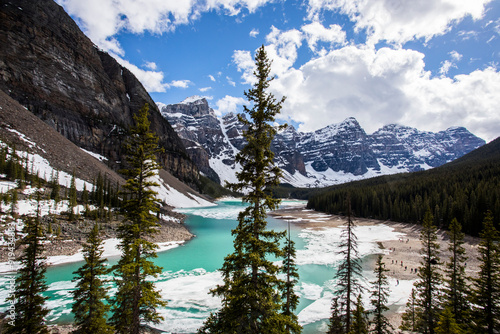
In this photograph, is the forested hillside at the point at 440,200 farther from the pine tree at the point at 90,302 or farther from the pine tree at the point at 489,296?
the pine tree at the point at 90,302

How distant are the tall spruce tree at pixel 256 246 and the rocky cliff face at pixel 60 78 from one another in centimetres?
10863

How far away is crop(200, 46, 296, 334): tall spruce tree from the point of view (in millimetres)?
8375

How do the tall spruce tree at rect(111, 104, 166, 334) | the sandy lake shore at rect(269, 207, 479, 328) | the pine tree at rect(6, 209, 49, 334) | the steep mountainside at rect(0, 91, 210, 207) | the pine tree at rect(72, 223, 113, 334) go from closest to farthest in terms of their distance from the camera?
1. the pine tree at rect(6, 209, 49, 334)
2. the pine tree at rect(72, 223, 113, 334)
3. the tall spruce tree at rect(111, 104, 166, 334)
4. the sandy lake shore at rect(269, 207, 479, 328)
5. the steep mountainside at rect(0, 91, 210, 207)

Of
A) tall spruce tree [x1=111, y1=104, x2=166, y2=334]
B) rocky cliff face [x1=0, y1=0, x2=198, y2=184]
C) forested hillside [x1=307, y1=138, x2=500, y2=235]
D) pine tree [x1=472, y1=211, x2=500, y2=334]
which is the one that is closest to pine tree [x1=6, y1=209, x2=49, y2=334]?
A: tall spruce tree [x1=111, y1=104, x2=166, y2=334]

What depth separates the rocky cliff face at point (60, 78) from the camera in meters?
87.4

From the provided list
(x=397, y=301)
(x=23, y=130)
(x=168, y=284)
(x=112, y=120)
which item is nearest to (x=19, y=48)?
(x=112, y=120)

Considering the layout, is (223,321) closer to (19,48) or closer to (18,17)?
(19,48)

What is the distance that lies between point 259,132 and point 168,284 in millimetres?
22576

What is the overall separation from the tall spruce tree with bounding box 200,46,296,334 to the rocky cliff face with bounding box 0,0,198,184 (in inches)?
4277

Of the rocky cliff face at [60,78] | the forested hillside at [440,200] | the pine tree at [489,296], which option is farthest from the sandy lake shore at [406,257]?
the rocky cliff face at [60,78]

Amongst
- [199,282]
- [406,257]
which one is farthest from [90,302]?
[406,257]

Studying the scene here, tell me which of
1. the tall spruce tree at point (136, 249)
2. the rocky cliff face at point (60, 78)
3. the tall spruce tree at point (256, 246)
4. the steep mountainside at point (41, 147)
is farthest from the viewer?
the rocky cliff face at point (60, 78)

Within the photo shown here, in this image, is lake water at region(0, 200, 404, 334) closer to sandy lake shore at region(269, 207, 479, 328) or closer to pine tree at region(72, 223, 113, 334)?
sandy lake shore at region(269, 207, 479, 328)

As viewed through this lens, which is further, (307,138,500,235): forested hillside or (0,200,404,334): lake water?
(307,138,500,235): forested hillside
